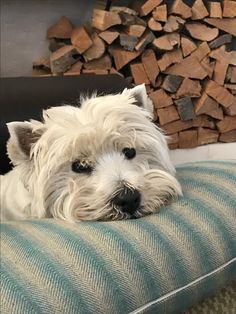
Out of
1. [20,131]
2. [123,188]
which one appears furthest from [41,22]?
[123,188]

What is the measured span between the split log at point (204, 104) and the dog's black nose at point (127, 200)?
147cm

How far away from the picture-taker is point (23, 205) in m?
1.25

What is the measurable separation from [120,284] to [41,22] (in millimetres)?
1737

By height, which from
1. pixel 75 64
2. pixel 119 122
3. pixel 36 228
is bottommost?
pixel 75 64

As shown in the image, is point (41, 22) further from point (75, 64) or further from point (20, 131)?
point (20, 131)

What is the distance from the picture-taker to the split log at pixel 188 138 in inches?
101

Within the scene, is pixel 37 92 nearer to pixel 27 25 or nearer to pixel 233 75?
pixel 27 25

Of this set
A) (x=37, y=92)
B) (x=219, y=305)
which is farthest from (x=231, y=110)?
(x=219, y=305)

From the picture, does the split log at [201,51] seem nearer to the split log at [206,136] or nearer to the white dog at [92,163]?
the split log at [206,136]

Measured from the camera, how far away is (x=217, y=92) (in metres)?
2.48

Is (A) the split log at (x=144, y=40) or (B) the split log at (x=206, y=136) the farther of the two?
(B) the split log at (x=206, y=136)

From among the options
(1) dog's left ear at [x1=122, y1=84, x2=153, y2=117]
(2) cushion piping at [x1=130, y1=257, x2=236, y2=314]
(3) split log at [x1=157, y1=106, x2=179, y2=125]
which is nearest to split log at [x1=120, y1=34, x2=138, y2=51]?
(3) split log at [x1=157, y1=106, x2=179, y2=125]

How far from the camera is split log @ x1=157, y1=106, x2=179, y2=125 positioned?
2461 mm

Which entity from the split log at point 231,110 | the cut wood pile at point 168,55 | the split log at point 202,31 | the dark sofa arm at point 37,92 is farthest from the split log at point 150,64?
the dark sofa arm at point 37,92
